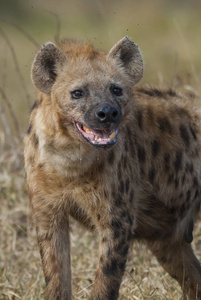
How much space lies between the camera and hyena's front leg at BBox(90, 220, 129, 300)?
4594 millimetres

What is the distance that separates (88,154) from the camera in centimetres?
453

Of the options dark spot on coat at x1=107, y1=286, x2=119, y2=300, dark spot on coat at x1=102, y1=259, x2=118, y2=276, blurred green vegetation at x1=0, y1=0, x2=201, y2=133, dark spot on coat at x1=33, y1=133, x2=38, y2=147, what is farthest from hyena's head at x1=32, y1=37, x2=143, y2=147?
blurred green vegetation at x1=0, y1=0, x2=201, y2=133

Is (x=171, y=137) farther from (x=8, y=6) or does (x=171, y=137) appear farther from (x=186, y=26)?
(x=8, y=6)

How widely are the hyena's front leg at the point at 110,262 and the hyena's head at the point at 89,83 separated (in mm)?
635

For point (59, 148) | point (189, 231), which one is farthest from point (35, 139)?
point (189, 231)

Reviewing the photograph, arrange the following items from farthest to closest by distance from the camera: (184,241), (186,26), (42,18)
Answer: (42,18), (186,26), (184,241)

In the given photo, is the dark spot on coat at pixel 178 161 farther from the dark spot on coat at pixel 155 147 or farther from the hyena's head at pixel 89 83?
the hyena's head at pixel 89 83

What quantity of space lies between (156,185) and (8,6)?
13198mm

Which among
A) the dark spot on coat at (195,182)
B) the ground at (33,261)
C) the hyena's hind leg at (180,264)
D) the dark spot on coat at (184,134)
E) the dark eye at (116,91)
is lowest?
the ground at (33,261)

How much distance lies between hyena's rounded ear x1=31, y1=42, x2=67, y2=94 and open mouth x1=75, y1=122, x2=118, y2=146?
337 millimetres

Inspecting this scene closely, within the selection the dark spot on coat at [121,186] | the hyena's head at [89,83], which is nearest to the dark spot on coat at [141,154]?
the dark spot on coat at [121,186]

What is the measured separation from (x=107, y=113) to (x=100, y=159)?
46cm

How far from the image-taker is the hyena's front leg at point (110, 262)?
4594 millimetres

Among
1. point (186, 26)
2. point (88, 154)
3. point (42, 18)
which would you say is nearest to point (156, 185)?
point (88, 154)
